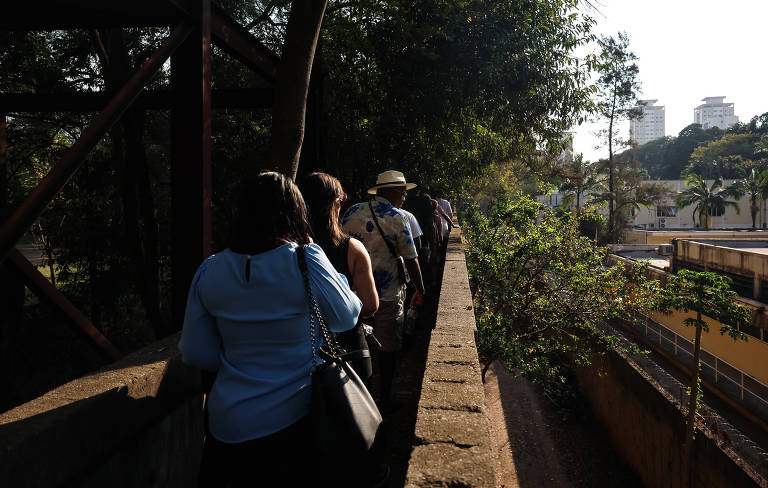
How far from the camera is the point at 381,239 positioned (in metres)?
3.54

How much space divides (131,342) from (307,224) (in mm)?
12162

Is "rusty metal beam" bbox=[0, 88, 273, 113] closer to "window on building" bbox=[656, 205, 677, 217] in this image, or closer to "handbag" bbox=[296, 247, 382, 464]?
"handbag" bbox=[296, 247, 382, 464]

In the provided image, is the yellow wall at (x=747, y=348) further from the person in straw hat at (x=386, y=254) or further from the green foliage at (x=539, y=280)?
the person in straw hat at (x=386, y=254)

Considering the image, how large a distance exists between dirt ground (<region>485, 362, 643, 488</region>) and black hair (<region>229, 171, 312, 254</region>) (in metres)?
13.6

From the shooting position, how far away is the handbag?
5.02ft

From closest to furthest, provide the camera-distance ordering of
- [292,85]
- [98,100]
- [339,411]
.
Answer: [339,411] < [292,85] < [98,100]

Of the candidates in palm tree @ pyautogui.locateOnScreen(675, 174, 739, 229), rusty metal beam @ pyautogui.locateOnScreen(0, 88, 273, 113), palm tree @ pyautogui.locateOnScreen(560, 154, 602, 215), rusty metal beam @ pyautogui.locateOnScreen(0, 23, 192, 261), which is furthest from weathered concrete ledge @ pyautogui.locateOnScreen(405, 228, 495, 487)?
palm tree @ pyautogui.locateOnScreen(675, 174, 739, 229)

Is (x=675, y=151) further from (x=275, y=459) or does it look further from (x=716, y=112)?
(x=716, y=112)

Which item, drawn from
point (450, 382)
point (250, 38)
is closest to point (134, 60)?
point (250, 38)

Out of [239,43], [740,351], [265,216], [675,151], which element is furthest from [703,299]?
[675,151]

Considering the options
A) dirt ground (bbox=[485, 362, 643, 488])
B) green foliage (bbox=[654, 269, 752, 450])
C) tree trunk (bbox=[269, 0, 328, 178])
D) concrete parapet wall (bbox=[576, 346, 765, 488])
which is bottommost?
dirt ground (bbox=[485, 362, 643, 488])

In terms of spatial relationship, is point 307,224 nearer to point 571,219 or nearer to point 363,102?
point 363,102

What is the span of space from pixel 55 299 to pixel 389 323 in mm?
2073

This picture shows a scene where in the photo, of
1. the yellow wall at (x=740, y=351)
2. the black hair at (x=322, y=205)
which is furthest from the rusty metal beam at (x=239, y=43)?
the yellow wall at (x=740, y=351)
